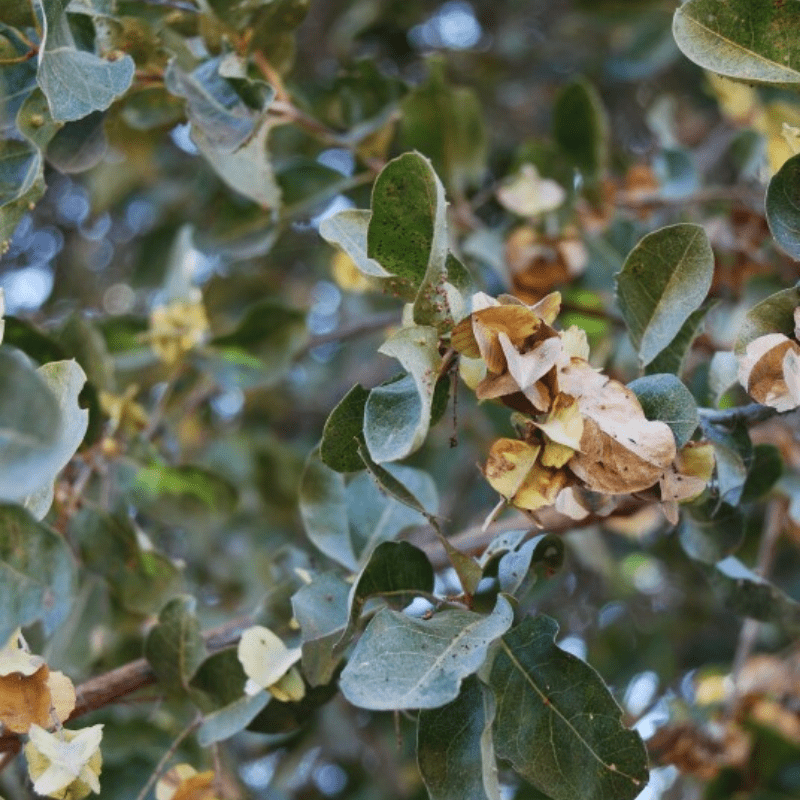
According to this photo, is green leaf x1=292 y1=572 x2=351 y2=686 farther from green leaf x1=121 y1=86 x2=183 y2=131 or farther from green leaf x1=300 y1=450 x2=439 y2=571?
green leaf x1=121 y1=86 x2=183 y2=131

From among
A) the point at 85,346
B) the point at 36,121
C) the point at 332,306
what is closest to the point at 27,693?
the point at 36,121

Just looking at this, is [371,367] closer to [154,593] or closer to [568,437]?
[154,593]

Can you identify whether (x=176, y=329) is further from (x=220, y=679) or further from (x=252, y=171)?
(x=220, y=679)

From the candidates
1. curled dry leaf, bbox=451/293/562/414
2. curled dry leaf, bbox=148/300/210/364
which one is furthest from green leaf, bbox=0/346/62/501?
curled dry leaf, bbox=148/300/210/364

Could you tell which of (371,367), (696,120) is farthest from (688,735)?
(696,120)

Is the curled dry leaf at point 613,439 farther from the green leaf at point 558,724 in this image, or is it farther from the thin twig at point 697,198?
the thin twig at point 697,198
